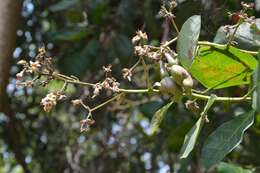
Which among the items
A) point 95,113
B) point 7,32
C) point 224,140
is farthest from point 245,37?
point 95,113

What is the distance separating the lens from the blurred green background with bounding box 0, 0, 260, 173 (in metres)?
1.91

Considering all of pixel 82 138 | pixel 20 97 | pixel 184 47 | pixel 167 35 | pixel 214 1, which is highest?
pixel 184 47

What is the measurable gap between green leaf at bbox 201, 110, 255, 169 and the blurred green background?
543mm

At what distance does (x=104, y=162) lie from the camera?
217cm

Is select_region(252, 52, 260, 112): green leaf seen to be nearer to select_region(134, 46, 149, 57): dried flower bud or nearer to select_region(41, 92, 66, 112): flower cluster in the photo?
select_region(134, 46, 149, 57): dried flower bud

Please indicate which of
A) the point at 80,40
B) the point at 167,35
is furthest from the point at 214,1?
the point at 80,40

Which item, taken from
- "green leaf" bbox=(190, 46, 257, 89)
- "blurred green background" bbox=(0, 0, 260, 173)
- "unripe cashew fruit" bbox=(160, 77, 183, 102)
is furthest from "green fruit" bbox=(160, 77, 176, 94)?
"blurred green background" bbox=(0, 0, 260, 173)

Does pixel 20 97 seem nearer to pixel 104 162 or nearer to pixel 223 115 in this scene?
pixel 104 162

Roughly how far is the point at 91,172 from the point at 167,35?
639 millimetres

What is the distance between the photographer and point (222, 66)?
1.07 metres

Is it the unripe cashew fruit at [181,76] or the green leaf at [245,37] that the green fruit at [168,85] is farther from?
the green leaf at [245,37]

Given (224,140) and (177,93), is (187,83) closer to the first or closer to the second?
(177,93)

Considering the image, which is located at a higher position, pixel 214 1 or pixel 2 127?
pixel 214 1

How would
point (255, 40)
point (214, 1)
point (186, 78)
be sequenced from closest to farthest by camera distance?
point (186, 78), point (255, 40), point (214, 1)
